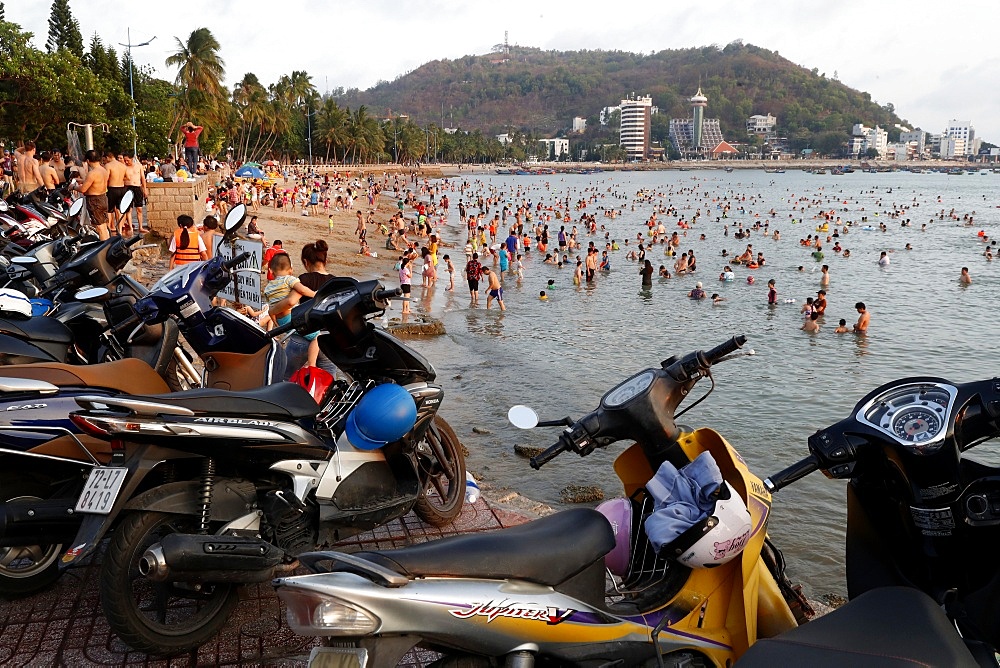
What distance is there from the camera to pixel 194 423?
10.5 feet

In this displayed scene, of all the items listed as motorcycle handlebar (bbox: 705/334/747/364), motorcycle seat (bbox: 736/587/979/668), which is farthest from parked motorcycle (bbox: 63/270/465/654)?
motorcycle seat (bbox: 736/587/979/668)

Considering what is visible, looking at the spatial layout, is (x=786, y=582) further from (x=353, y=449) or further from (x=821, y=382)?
(x=821, y=382)

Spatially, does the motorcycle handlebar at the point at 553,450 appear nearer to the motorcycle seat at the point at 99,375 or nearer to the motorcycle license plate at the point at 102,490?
the motorcycle license plate at the point at 102,490

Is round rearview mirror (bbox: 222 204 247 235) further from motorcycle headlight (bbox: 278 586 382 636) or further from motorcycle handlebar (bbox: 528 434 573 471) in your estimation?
motorcycle headlight (bbox: 278 586 382 636)

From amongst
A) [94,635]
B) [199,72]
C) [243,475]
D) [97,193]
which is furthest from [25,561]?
[199,72]

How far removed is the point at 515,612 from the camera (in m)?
2.22

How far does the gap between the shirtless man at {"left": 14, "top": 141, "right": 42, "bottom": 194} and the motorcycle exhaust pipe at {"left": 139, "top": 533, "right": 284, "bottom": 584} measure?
15.5 m

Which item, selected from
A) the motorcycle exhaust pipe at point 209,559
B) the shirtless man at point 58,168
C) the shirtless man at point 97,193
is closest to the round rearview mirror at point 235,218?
the motorcycle exhaust pipe at point 209,559

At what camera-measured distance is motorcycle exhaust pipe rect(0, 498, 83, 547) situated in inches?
137

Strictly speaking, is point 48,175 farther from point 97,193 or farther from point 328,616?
point 328,616

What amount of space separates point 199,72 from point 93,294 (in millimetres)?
48779

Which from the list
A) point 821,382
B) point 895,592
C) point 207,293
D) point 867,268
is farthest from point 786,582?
point 867,268

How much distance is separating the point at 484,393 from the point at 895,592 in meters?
9.61

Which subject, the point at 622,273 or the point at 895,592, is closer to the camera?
the point at 895,592
